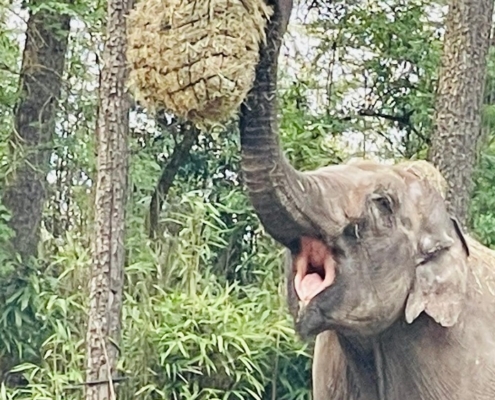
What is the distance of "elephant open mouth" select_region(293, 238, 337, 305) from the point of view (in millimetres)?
2707

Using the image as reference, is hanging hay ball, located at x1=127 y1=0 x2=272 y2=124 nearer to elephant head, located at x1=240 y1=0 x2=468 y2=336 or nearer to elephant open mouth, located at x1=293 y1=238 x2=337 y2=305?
elephant head, located at x1=240 y1=0 x2=468 y2=336

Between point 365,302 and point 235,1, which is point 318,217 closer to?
point 365,302

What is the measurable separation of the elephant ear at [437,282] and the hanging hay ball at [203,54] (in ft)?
2.44

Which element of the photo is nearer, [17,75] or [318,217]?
[318,217]

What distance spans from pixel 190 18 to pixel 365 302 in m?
0.83

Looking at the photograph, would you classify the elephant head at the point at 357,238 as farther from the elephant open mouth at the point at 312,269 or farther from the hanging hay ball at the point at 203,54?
the hanging hay ball at the point at 203,54

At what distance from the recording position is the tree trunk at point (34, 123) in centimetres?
753

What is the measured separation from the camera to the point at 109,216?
5371 mm

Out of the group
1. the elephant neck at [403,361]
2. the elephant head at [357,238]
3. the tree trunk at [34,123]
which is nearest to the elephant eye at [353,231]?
the elephant head at [357,238]

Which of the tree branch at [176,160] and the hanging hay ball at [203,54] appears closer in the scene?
the hanging hay ball at [203,54]

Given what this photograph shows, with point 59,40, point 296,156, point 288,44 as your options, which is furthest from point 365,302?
point 288,44

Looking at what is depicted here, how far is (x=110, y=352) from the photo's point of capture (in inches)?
216

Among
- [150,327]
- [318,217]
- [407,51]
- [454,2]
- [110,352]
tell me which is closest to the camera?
[318,217]

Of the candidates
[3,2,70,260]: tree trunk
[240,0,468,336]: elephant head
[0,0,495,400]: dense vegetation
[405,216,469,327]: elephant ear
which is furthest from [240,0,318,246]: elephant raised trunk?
[3,2,70,260]: tree trunk
